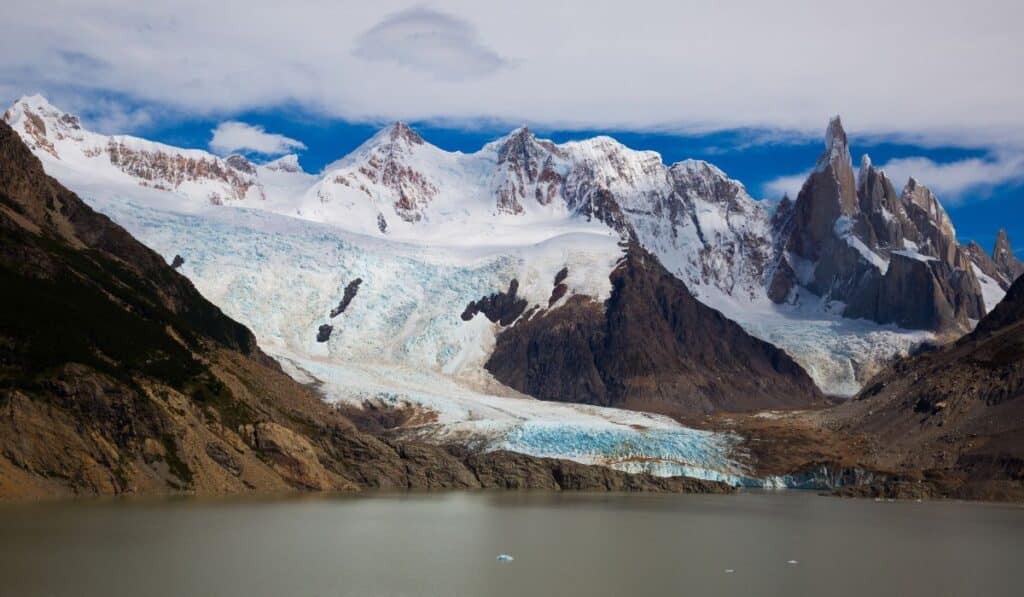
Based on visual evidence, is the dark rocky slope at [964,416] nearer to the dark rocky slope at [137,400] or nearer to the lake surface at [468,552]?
the dark rocky slope at [137,400]

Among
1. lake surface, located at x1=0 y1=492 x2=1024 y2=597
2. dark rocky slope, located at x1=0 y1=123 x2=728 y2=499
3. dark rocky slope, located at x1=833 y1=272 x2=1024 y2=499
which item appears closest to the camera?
lake surface, located at x1=0 y1=492 x2=1024 y2=597

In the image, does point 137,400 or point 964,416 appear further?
point 964,416

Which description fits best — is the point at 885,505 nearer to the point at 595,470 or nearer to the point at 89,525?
the point at 595,470

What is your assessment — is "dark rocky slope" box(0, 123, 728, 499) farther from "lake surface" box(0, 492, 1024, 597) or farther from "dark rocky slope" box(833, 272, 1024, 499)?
"dark rocky slope" box(833, 272, 1024, 499)

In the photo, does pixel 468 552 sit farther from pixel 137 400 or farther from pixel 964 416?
pixel 964 416

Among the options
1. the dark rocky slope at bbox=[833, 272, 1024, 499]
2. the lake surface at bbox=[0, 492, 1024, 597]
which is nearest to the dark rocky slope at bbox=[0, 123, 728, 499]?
the lake surface at bbox=[0, 492, 1024, 597]

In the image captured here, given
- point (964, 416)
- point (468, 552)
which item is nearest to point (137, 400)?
point (468, 552)

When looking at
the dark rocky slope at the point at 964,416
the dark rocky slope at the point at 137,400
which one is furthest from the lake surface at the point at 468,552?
the dark rocky slope at the point at 964,416

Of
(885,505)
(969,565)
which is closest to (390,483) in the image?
(885,505)
